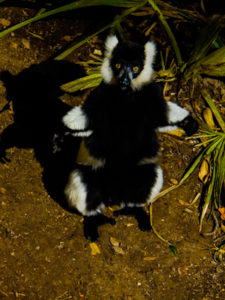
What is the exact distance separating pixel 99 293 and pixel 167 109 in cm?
170

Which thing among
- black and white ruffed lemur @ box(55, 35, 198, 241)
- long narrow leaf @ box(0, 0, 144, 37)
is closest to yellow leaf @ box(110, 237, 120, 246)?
black and white ruffed lemur @ box(55, 35, 198, 241)

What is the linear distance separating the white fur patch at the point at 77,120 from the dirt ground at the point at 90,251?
40.8 inches

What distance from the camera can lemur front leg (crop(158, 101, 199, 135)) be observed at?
2857mm

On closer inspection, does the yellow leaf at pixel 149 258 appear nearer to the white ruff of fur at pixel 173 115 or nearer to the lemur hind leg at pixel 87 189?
the lemur hind leg at pixel 87 189

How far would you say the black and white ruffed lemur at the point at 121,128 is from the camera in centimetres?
269

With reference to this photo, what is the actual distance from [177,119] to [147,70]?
0.47 m

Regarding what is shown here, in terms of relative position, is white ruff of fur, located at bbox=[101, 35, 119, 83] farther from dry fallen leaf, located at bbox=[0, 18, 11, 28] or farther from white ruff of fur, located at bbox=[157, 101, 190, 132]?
dry fallen leaf, located at bbox=[0, 18, 11, 28]

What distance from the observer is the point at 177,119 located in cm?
290

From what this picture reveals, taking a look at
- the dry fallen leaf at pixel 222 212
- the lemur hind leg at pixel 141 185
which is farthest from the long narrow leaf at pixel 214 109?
the lemur hind leg at pixel 141 185

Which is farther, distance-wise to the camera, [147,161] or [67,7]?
[67,7]

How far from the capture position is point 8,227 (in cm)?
320

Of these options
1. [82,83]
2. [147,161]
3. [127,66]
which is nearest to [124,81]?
[127,66]

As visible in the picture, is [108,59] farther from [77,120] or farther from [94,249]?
[94,249]

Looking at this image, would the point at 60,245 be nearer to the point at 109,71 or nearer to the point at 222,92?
the point at 109,71
